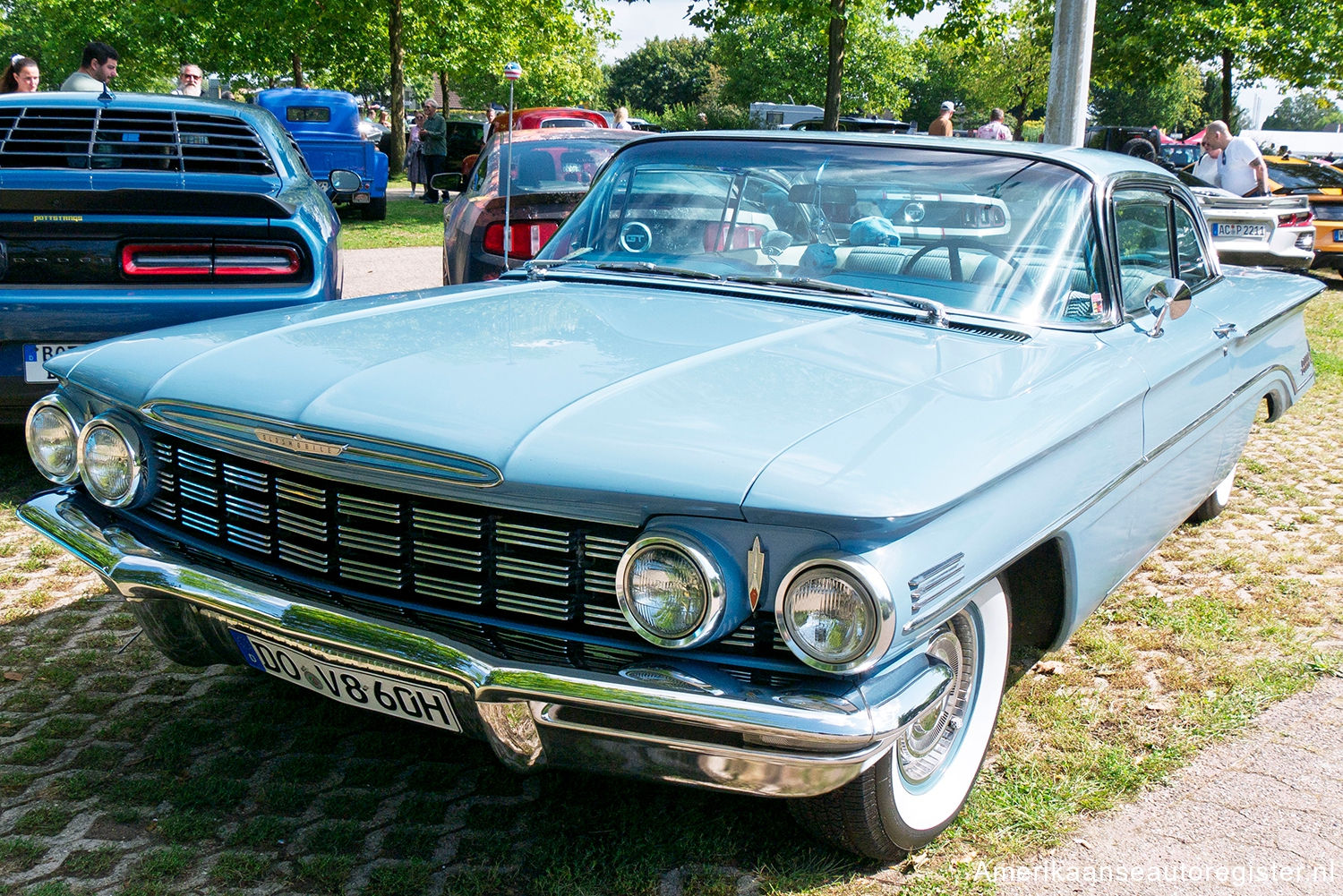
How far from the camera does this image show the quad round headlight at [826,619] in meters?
1.98

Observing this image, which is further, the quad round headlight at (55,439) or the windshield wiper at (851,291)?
the windshield wiper at (851,291)

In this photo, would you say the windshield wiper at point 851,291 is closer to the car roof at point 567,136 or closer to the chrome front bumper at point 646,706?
the chrome front bumper at point 646,706

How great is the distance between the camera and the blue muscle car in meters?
4.64

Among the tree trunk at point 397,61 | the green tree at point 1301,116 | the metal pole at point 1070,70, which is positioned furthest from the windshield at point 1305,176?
the green tree at point 1301,116

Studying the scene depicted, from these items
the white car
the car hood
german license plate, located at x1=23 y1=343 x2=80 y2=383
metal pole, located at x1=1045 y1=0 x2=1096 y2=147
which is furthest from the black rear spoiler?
the white car

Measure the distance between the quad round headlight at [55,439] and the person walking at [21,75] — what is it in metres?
5.84

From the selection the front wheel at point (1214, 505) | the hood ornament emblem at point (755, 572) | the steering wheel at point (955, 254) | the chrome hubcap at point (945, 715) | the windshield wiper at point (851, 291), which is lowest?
the front wheel at point (1214, 505)

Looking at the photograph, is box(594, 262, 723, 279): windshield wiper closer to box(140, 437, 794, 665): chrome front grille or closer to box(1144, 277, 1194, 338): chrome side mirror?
box(1144, 277, 1194, 338): chrome side mirror

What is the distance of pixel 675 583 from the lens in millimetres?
2064

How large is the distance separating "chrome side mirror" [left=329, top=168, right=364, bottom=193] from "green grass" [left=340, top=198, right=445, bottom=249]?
8.30 m

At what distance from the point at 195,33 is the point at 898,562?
32.6 meters

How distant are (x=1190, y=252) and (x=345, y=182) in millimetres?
4331

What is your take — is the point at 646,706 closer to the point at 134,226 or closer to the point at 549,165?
the point at 134,226

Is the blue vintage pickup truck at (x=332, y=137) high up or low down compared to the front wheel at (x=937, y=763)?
up
